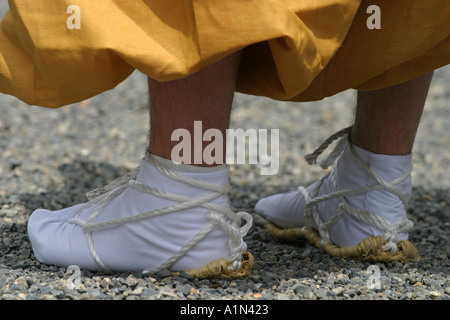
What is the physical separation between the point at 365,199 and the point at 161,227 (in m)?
0.43

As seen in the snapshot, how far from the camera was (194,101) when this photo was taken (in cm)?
111

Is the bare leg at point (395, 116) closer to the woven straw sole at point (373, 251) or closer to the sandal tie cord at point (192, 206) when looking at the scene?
the woven straw sole at point (373, 251)

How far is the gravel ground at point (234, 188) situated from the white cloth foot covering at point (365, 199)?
0.19 feet

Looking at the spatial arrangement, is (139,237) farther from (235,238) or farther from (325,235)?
(325,235)

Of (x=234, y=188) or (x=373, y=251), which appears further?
(x=234, y=188)

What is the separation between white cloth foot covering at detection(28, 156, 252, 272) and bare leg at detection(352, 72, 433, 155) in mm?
340

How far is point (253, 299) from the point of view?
43.3 inches

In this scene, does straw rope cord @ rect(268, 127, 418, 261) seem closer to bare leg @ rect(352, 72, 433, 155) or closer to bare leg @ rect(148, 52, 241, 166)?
bare leg @ rect(352, 72, 433, 155)

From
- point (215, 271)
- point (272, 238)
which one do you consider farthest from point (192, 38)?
point (272, 238)

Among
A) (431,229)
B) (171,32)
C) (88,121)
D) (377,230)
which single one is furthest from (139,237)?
(88,121)

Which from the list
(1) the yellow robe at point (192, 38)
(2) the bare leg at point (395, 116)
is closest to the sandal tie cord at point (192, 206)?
(1) the yellow robe at point (192, 38)

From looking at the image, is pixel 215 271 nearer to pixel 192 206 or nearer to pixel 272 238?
pixel 192 206

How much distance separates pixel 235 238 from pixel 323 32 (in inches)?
15.0

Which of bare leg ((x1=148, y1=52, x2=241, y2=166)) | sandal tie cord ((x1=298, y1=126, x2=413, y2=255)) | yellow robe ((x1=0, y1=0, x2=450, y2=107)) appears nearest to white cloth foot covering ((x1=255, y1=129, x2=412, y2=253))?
sandal tie cord ((x1=298, y1=126, x2=413, y2=255))
